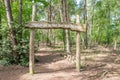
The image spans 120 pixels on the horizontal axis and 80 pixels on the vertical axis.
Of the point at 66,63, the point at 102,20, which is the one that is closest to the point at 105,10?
the point at 102,20

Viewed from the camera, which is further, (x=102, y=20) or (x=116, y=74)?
(x=102, y=20)

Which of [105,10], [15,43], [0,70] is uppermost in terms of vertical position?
[105,10]

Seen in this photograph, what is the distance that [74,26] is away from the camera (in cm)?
1084

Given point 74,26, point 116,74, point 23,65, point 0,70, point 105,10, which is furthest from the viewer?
point 105,10

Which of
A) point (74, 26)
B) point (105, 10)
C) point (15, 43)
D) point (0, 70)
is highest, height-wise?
point (105, 10)

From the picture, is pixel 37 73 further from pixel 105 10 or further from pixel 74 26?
pixel 105 10

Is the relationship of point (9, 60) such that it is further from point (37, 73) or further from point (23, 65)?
point (37, 73)

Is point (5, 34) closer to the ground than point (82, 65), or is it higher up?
higher up

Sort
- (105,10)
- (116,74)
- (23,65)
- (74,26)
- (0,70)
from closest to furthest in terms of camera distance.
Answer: (116,74) → (74,26) → (0,70) → (23,65) → (105,10)

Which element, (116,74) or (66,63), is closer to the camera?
(116,74)

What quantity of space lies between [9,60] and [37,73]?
10.3 feet

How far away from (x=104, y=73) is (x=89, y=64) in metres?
2.54

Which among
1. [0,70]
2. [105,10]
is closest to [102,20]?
[105,10]

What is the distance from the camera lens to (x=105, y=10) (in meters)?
33.0
